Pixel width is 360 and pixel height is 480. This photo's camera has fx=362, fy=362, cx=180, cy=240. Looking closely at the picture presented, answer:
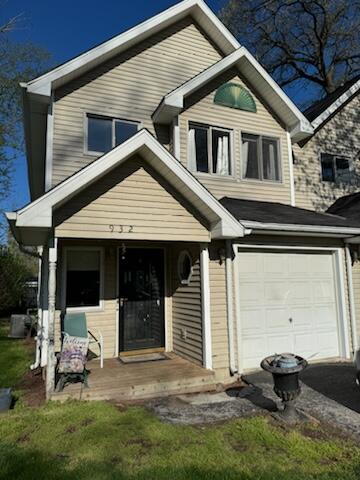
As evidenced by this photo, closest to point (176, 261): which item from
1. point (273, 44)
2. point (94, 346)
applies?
point (94, 346)

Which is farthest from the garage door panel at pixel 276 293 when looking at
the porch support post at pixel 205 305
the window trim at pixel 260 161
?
the window trim at pixel 260 161

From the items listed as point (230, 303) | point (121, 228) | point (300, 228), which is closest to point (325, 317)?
point (300, 228)

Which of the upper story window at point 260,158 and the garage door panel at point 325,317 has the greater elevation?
the upper story window at point 260,158

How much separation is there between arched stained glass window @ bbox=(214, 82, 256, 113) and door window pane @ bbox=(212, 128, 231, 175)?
0.84m

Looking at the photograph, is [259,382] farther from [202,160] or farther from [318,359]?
[202,160]

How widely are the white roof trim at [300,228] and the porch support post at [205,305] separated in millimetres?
963

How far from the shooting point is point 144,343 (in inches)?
326

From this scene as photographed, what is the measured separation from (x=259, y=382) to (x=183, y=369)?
140 centimetres

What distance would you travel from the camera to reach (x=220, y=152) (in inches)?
373

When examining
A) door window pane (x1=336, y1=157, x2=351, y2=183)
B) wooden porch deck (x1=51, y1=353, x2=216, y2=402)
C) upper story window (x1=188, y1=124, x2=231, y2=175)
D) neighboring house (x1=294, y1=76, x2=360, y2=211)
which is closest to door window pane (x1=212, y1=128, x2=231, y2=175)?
upper story window (x1=188, y1=124, x2=231, y2=175)

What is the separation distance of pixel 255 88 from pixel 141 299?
661 centimetres

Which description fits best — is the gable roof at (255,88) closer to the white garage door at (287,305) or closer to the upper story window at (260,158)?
the upper story window at (260,158)

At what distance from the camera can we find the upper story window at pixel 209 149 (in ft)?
29.9

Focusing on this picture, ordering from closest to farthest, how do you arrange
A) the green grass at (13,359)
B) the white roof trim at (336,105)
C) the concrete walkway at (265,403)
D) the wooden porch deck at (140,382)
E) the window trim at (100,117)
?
the concrete walkway at (265,403) → the wooden porch deck at (140,382) → the green grass at (13,359) → the window trim at (100,117) → the white roof trim at (336,105)
